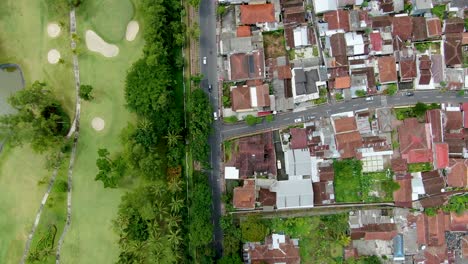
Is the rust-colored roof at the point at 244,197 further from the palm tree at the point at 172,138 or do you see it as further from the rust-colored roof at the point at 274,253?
the palm tree at the point at 172,138

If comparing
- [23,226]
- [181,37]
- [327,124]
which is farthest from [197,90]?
[23,226]

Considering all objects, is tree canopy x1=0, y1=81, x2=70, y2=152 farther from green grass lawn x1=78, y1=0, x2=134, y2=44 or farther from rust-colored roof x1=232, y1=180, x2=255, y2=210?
rust-colored roof x1=232, y1=180, x2=255, y2=210

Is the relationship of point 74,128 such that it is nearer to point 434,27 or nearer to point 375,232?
point 375,232

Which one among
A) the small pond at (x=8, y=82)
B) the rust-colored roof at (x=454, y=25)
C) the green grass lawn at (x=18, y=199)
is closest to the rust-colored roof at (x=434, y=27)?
the rust-colored roof at (x=454, y=25)

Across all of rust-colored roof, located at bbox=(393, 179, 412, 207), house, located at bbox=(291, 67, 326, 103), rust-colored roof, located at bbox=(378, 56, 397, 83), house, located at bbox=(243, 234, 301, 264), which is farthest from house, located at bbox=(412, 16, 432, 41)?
house, located at bbox=(243, 234, 301, 264)

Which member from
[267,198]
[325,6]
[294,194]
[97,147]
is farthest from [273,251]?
[325,6]

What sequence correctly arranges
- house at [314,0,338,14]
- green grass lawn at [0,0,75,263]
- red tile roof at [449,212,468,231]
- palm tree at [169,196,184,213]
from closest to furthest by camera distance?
1. palm tree at [169,196,184,213]
2. green grass lawn at [0,0,75,263]
3. red tile roof at [449,212,468,231]
4. house at [314,0,338,14]
